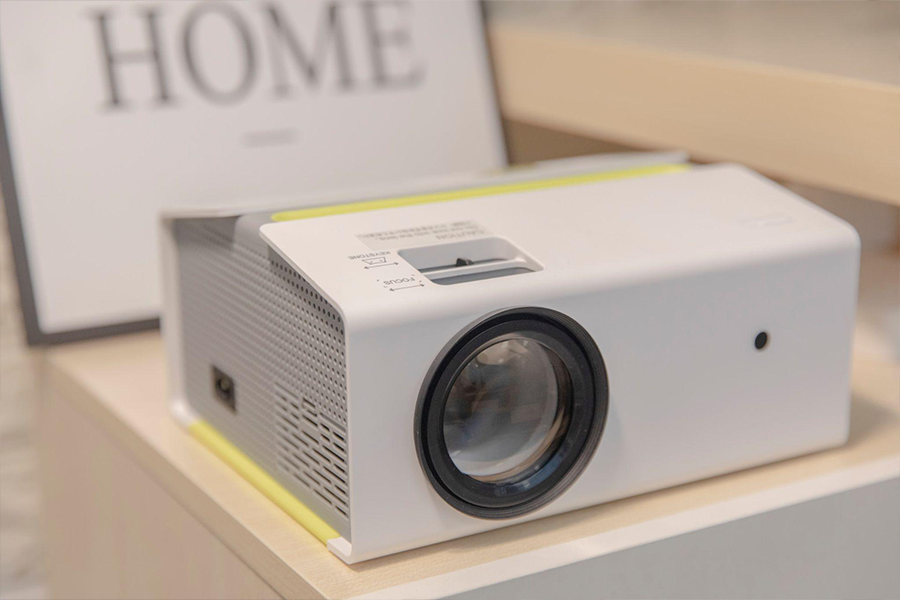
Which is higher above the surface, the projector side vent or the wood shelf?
the wood shelf

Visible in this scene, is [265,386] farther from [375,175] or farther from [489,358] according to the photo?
[375,175]

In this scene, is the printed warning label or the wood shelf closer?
the printed warning label

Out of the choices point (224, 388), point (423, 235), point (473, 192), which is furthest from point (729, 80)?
point (224, 388)

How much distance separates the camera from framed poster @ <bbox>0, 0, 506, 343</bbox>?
3.55 ft

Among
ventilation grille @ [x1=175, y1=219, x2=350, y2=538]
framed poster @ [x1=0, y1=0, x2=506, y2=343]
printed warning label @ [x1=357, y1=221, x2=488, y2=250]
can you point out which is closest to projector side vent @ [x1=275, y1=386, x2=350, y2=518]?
ventilation grille @ [x1=175, y1=219, x2=350, y2=538]

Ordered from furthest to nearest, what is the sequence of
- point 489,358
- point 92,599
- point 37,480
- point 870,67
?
point 37,480 → point 92,599 → point 870,67 → point 489,358

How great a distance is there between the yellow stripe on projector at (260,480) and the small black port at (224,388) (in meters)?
0.04

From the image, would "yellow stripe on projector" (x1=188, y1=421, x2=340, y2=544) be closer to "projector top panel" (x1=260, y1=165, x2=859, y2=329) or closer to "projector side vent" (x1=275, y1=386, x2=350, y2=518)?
"projector side vent" (x1=275, y1=386, x2=350, y2=518)

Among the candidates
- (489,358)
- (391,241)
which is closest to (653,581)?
(489,358)

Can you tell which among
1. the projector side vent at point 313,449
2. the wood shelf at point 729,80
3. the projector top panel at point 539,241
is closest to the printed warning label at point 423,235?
the projector top panel at point 539,241

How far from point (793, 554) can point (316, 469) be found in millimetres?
352

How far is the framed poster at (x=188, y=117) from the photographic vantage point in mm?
1081

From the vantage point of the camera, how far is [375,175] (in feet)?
4.22

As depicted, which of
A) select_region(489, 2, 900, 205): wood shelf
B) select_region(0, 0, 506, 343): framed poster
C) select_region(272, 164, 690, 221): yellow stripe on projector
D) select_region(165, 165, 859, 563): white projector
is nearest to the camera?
select_region(165, 165, 859, 563): white projector
